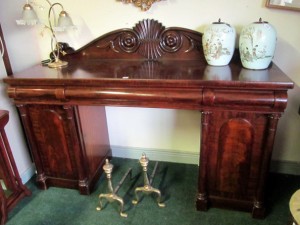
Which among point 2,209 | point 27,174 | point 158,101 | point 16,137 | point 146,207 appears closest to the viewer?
point 158,101

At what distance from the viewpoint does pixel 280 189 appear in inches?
66.9

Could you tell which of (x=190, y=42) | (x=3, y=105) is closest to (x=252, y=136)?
(x=190, y=42)

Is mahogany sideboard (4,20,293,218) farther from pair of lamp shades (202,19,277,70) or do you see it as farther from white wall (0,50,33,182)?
white wall (0,50,33,182)

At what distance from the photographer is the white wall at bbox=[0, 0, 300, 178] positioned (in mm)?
1524

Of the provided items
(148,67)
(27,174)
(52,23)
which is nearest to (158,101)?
(148,67)


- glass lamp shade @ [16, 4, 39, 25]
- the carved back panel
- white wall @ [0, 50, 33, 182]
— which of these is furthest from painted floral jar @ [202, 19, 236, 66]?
white wall @ [0, 50, 33, 182]

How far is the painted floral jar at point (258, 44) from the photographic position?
1.31m

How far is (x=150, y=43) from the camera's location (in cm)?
166

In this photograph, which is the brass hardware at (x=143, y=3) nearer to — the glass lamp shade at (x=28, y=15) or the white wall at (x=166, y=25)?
the white wall at (x=166, y=25)

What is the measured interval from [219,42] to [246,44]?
0.14 metres

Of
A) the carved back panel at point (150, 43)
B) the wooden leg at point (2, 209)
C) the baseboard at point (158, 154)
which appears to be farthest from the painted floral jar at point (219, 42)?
the wooden leg at point (2, 209)

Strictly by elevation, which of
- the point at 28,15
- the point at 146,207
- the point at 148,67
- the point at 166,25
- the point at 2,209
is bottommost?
the point at 146,207

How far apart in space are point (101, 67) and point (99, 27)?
34 cm

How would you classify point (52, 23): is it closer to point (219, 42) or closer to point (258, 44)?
point (219, 42)
